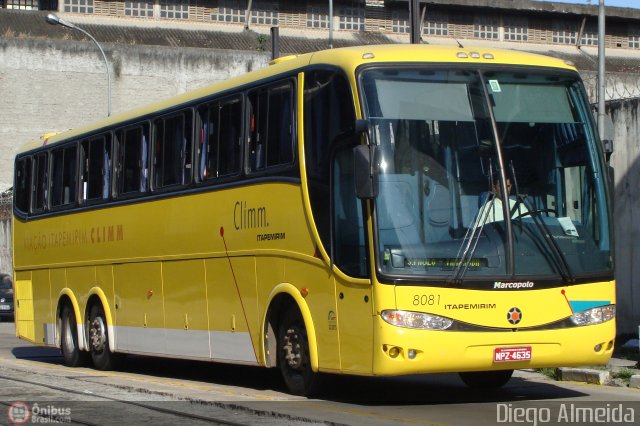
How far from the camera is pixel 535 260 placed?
1140 cm

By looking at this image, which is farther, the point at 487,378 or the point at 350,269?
the point at 487,378

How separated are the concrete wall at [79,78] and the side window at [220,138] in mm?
33508

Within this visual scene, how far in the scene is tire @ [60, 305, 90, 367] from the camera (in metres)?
19.1

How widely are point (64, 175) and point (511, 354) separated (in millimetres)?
10461

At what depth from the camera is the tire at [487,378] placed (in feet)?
44.8

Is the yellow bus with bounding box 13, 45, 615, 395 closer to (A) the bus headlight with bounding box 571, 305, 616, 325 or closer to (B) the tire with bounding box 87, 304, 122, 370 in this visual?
(A) the bus headlight with bounding box 571, 305, 616, 325

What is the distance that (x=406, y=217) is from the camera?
36.6ft

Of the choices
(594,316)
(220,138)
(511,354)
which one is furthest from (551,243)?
(220,138)

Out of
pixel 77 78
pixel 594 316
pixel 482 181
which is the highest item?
pixel 77 78

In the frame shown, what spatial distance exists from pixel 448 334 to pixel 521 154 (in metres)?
2.00

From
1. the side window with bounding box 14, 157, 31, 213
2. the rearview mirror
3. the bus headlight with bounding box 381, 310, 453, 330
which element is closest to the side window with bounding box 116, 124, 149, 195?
the side window with bounding box 14, 157, 31, 213

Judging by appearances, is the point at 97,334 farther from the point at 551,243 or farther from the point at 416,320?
the point at 551,243

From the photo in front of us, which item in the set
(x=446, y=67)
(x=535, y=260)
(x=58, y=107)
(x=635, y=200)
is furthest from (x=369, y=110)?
(x=58, y=107)

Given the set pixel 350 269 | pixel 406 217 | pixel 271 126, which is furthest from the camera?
pixel 271 126
